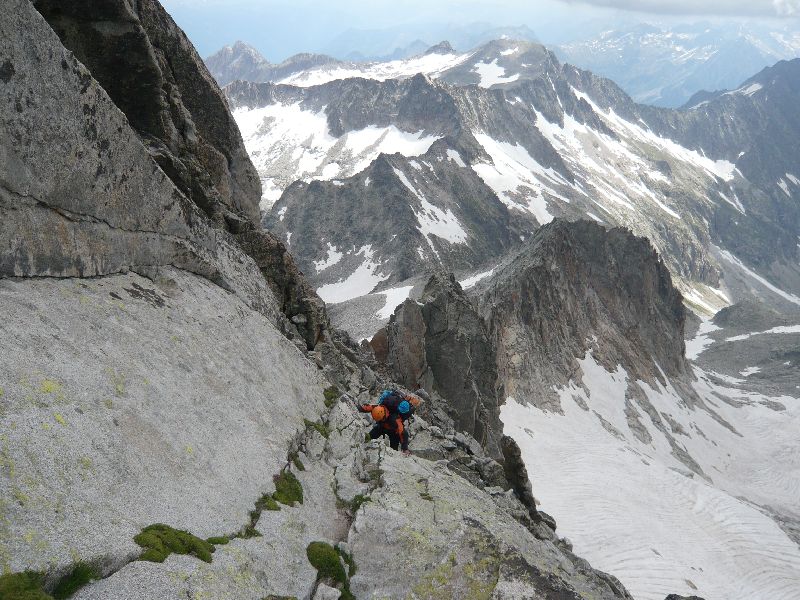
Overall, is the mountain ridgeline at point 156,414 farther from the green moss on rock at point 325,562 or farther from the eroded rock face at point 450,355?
the eroded rock face at point 450,355


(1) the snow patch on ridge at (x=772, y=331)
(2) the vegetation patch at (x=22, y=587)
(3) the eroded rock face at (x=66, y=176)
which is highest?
(3) the eroded rock face at (x=66, y=176)

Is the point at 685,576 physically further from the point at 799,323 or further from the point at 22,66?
the point at 799,323

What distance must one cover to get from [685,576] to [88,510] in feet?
118

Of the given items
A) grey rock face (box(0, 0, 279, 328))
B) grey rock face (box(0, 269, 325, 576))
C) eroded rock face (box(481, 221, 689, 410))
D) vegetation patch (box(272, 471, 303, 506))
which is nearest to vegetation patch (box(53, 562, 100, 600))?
grey rock face (box(0, 269, 325, 576))

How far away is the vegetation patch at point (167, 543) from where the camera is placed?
7.23m

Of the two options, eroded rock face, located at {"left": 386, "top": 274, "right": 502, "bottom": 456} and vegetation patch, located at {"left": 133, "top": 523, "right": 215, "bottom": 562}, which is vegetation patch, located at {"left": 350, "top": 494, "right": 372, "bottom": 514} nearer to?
vegetation patch, located at {"left": 133, "top": 523, "right": 215, "bottom": 562}

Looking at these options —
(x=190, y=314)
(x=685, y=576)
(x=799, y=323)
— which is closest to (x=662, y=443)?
(x=685, y=576)

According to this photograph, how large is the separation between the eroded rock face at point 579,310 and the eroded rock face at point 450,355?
47.5 ft

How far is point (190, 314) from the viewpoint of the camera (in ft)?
42.8

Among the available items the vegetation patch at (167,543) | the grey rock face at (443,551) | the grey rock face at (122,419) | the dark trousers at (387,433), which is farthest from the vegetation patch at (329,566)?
the dark trousers at (387,433)

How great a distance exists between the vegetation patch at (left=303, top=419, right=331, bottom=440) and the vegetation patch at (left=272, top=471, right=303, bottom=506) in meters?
2.68

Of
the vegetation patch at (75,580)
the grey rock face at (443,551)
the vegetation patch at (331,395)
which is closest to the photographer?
the vegetation patch at (75,580)

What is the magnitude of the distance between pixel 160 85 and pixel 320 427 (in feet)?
37.8

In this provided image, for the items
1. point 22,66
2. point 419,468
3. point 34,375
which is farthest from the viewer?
point 419,468
